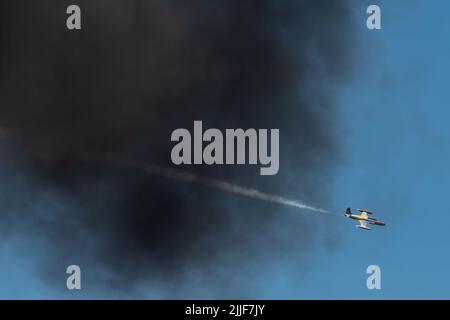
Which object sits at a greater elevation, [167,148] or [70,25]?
[70,25]

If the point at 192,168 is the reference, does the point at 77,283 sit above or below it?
below

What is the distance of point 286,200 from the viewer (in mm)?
119250

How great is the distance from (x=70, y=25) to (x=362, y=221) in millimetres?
32385

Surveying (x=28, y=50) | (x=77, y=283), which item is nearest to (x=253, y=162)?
(x=77, y=283)

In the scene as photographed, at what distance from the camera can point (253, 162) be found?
368 feet

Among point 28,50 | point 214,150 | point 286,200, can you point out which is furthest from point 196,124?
point 28,50
